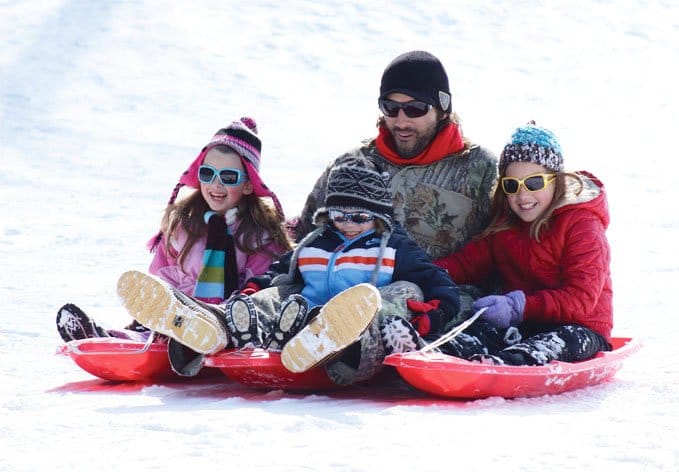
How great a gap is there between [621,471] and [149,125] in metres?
11.4

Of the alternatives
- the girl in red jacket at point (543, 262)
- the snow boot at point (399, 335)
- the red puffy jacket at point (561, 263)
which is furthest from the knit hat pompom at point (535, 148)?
the snow boot at point (399, 335)

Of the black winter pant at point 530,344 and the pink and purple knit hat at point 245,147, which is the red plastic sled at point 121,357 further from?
the black winter pant at point 530,344

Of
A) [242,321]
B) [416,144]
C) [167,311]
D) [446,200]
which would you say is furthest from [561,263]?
[167,311]

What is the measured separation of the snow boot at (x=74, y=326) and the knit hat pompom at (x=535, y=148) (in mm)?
1706

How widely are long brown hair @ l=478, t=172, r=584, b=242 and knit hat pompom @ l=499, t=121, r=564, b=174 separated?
0.06 m

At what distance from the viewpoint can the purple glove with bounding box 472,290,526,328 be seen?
157 inches

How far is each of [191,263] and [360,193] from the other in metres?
1.03

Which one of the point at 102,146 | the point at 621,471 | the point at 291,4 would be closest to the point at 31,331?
the point at 621,471

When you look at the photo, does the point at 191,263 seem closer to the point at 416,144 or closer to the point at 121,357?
the point at 121,357

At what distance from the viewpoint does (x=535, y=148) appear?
13.5 ft

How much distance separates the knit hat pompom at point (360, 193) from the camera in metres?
3.86

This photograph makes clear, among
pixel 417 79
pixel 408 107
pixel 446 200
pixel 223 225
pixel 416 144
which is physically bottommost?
pixel 223 225

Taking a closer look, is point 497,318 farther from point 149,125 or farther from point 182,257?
point 149,125

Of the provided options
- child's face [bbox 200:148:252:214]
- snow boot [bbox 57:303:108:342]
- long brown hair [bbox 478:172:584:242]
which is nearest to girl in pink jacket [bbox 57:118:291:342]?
child's face [bbox 200:148:252:214]
